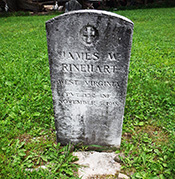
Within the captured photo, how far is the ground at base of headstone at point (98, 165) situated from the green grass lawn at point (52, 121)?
11cm

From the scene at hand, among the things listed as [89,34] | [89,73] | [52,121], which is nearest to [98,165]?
[52,121]

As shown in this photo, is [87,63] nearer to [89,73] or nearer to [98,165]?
[89,73]

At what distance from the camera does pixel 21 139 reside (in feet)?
8.75

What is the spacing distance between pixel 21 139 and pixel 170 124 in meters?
2.43

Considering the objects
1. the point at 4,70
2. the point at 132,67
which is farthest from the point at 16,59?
the point at 132,67

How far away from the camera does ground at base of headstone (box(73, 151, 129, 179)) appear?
2174 millimetres

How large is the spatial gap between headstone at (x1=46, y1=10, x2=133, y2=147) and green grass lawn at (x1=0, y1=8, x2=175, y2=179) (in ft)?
1.12

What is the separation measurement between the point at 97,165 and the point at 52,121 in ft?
3.59

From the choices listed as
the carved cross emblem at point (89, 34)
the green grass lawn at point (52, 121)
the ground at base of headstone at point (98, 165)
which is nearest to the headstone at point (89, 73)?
the carved cross emblem at point (89, 34)

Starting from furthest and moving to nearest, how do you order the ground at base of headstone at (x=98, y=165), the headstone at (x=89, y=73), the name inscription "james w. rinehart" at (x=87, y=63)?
1. the ground at base of headstone at (x=98, y=165)
2. the name inscription "james w. rinehart" at (x=87, y=63)
3. the headstone at (x=89, y=73)

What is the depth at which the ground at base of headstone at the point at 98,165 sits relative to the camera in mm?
2174

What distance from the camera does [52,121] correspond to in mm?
2967

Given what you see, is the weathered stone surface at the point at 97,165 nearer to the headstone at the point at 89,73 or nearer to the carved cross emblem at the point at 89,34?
the headstone at the point at 89,73

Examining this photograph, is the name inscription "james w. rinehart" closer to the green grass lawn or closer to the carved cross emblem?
the carved cross emblem
